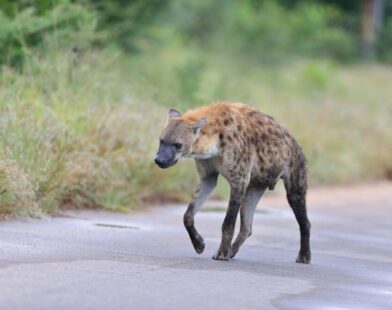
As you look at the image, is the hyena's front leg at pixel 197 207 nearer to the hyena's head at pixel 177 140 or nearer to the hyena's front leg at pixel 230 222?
the hyena's front leg at pixel 230 222

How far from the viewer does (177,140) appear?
10.2m

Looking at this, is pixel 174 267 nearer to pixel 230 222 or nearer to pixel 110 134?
pixel 230 222

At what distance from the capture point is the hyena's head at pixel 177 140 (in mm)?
10141

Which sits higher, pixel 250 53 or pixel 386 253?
pixel 250 53

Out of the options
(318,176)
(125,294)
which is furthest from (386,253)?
(318,176)

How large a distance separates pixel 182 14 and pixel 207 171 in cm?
2359

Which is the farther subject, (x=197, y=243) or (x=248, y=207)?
(x=248, y=207)

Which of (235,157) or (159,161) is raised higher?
(235,157)

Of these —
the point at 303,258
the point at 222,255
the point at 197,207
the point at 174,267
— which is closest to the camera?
the point at 174,267

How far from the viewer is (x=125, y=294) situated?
7957mm

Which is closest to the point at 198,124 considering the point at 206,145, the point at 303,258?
the point at 206,145

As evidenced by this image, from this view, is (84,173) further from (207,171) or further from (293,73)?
(293,73)

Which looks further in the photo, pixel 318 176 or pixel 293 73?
pixel 293 73

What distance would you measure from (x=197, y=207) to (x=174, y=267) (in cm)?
116
